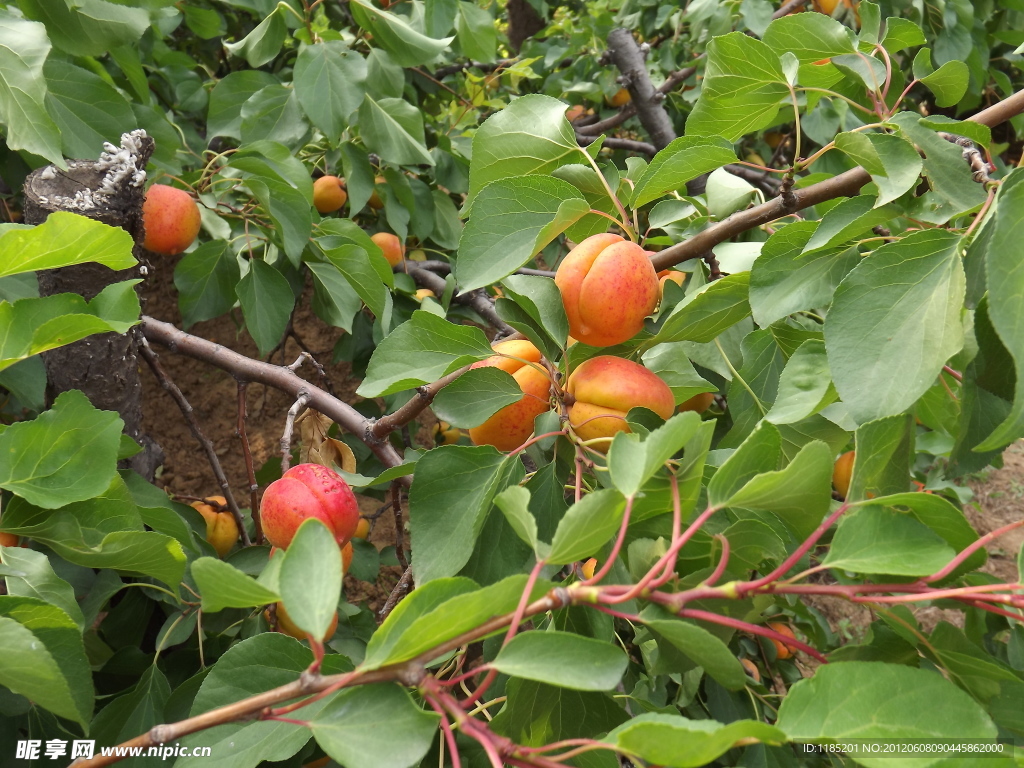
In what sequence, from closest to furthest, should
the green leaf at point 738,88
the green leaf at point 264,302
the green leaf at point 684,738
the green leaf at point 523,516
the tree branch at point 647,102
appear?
1. the green leaf at point 684,738
2. the green leaf at point 523,516
3. the green leaf at point 738,88
4. the green leaf at point 264,302
5. the tree branch at point 647,102

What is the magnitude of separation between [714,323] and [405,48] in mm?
882

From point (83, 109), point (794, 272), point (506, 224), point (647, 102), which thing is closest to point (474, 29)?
point (647, 102)

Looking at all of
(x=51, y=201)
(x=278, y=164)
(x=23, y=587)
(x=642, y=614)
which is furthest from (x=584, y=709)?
(x=278, y=164)

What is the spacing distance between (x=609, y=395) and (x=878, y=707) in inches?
12.0

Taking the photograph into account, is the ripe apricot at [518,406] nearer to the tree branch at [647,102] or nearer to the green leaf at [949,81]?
the green leaf at [949,81]

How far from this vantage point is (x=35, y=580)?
0.59 meters

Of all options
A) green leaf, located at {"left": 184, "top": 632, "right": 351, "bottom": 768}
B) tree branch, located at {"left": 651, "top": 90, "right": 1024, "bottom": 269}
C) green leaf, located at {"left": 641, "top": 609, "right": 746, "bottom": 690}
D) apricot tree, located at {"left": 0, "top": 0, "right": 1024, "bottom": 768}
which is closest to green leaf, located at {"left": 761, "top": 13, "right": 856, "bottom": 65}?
apricot tree, located at {"left": 0, "top": 0, "right": 1024, "bottom": 768}

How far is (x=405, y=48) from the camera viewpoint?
1.27 m

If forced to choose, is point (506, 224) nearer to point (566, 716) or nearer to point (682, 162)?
point (682, 162)

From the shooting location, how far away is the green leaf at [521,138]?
0.72m

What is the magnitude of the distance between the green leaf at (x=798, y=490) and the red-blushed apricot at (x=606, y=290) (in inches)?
8.4


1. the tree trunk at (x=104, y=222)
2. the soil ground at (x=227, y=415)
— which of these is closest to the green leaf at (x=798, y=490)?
the tree trunk at (x=104, y=222)

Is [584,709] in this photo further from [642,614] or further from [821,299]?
[821,299]

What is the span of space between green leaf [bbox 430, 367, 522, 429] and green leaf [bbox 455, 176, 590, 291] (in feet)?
0.26
